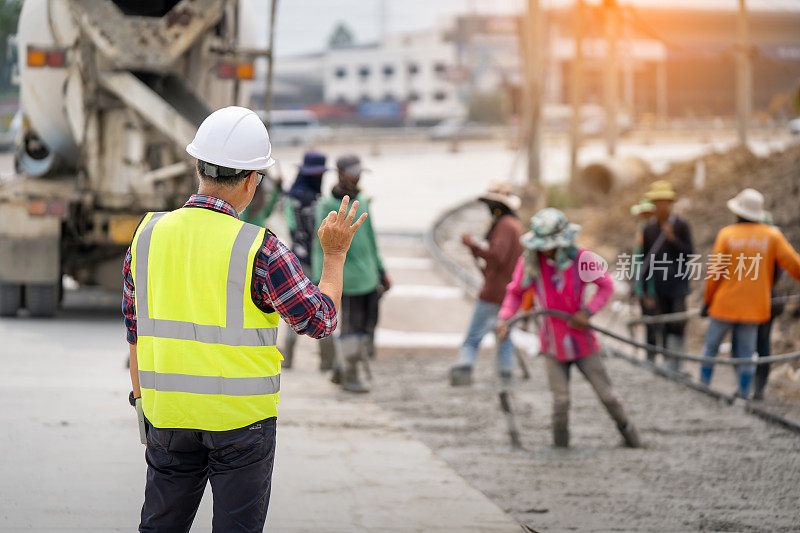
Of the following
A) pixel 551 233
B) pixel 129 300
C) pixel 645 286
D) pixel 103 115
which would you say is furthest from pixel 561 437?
pixel 103 115

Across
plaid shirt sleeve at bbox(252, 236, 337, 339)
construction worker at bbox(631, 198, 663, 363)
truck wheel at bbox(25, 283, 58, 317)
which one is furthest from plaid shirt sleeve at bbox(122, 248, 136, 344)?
truck wheel at bbox(25, 283, 58, 317)

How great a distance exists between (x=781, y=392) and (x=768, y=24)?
7376 cm

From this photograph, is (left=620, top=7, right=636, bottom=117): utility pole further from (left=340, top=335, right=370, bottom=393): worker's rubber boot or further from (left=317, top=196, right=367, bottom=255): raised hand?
(left=317, top=196, right=367, bottom=255): raised hand

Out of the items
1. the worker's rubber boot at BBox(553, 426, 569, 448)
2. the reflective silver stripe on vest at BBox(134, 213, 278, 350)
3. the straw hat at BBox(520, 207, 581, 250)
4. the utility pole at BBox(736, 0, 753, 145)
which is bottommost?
the worker's rubber boot at BBox(553, 426, 569, 448)

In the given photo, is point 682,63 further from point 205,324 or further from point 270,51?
point 205,324

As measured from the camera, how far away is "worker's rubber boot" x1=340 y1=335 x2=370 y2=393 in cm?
930

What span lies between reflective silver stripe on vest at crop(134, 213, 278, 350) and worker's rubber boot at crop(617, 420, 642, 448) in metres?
4.36

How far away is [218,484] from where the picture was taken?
3.78 m

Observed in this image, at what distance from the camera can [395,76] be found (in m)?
103

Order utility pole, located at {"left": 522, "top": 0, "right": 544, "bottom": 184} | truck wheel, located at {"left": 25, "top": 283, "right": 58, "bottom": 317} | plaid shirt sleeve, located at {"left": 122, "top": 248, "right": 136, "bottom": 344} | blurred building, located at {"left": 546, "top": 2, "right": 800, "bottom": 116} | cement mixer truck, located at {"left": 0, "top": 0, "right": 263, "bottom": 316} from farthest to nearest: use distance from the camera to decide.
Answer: blurred building, located at {"left": 546, "top": 2, "right": 800, "bottom": 116} < utility pole, located at {"left": 522, "top": 0, "right": 544, "bottom": 184} < truck wheel, located at {"left": 25, "top": 283, "right": 58, "bottom": 317} < cement mixer truck, located at {"left": 0, "top": 0, "right": 263, "bottom": 316} < plaid shirt sleeve, located at {"left": 122, "top": 248, "right": 136, "bottom": 344}

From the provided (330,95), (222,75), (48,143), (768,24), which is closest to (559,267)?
(222,75)

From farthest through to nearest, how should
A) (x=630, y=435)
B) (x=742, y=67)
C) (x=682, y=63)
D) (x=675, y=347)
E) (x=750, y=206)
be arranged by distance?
(x=682, y=63) → (x=742, y=67) → (x=675, y=347) → (x=750, y=206) → (x=630, y=435)

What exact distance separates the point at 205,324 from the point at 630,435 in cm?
461

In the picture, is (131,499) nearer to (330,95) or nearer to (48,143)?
(48,143)
